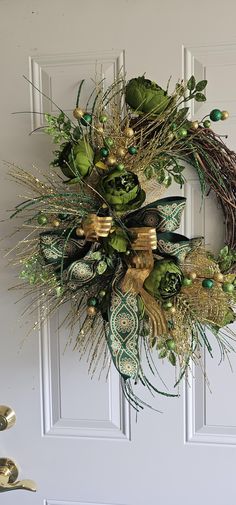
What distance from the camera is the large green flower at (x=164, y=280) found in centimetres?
87

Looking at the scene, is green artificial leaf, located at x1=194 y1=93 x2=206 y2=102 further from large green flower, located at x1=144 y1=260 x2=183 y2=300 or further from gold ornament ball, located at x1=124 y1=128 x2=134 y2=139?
large green flower, located at x1=144 y1=260 x2=183 y2=300

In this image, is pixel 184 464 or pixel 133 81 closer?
pixel 133 81

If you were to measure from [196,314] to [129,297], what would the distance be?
12 cm

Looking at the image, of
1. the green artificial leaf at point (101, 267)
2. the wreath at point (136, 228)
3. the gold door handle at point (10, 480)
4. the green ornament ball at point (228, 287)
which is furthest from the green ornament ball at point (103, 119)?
the gold door handle at point (10, 480)

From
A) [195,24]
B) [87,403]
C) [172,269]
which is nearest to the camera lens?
[172,269]

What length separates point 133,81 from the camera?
3.13 ft

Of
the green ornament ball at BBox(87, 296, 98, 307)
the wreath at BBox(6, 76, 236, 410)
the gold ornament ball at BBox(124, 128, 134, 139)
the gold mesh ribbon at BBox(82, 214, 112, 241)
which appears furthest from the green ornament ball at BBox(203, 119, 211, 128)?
the green ornament ball at BBox(87, 296, 98, 307)

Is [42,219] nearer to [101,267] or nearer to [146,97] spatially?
[101,267]

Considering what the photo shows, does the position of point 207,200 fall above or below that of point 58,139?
below

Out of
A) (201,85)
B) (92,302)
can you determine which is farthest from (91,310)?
(201,85)

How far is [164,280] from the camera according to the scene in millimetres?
868

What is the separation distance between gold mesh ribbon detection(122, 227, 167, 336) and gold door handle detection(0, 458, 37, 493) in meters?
0.42

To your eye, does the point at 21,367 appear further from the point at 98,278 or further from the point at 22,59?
the point at 22,59

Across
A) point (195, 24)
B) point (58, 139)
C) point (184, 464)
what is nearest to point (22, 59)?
point (58, 139)
